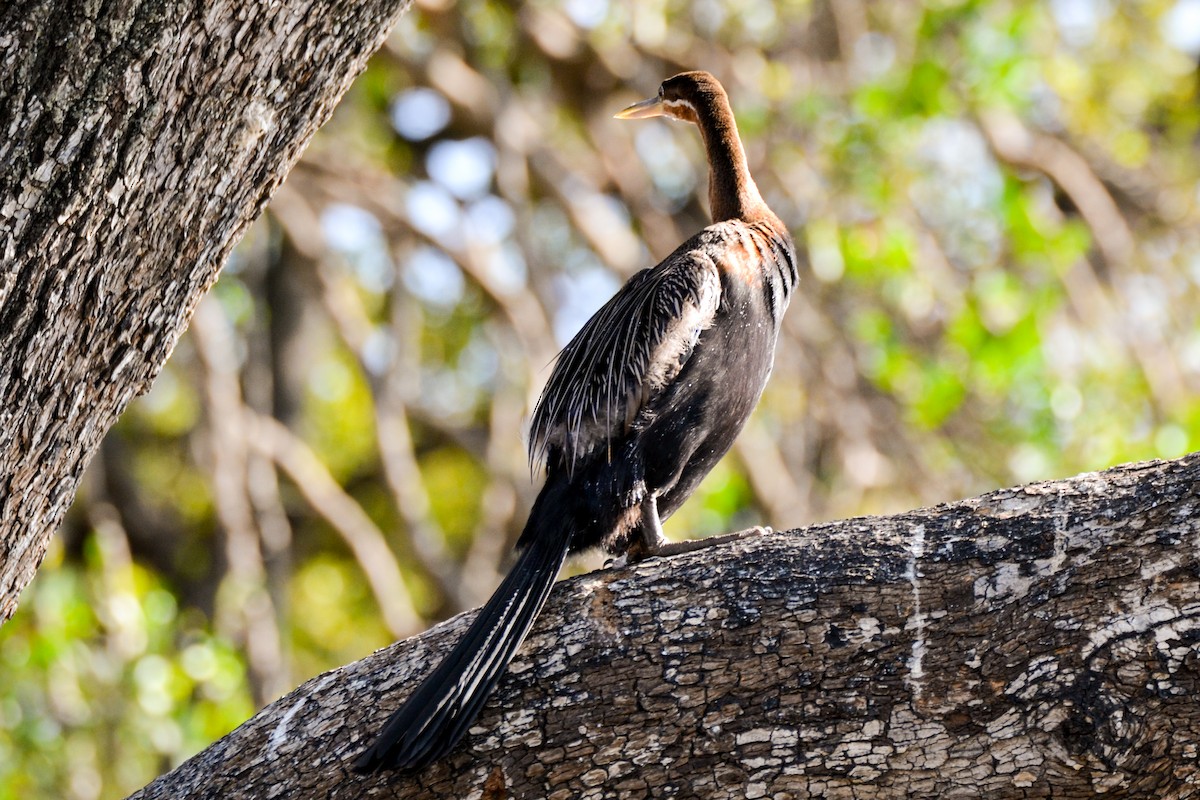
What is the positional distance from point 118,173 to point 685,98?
1938 millimetres

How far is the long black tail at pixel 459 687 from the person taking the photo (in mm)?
1761

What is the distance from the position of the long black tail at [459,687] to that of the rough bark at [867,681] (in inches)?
1.4

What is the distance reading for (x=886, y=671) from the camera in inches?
68.0

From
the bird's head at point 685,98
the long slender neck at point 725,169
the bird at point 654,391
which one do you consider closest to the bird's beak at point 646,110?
the bird's head at point 685,98

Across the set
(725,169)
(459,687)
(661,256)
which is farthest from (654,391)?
(661,256)

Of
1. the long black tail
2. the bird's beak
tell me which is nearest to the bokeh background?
the bird's beak

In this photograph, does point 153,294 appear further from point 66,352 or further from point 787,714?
point 787,714

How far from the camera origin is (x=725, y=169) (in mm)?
3174

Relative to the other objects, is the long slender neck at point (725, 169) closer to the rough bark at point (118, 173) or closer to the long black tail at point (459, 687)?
the long black tail at point (459, 687)

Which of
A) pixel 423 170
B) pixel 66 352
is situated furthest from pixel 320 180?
pixel 66 352

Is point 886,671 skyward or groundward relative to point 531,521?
groundward

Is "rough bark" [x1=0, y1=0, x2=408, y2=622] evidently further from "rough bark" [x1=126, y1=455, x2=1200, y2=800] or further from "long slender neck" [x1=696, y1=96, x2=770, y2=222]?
"long slender neck" [x1=696, y1=96, x2=770, y2=222]

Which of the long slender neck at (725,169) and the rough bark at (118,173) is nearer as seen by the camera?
the rough bark at (118,173)

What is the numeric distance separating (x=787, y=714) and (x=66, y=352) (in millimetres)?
1033
